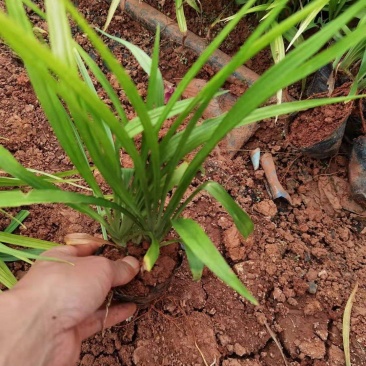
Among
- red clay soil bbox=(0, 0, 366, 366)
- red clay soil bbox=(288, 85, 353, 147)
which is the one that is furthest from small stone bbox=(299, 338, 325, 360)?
red clay soil bbox=(288, 85, 353, 147)

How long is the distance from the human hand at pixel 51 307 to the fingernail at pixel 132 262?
1.5 inches

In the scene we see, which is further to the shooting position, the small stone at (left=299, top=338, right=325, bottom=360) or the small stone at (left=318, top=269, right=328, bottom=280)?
the small stone at (left=318, top=269, right=328, bottom=280)

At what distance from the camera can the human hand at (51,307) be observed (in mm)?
831

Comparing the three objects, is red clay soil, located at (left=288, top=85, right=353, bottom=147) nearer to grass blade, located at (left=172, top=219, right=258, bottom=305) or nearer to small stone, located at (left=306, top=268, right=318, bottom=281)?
small stone, located at (left=306, top=268, right=318, bottom=281)

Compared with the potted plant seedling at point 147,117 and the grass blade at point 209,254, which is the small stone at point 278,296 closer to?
the potted plant seedling at point 147,117

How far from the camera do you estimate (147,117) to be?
2.29 ft

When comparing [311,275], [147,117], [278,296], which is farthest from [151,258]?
[311,275]

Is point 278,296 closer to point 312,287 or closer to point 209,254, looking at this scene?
point 312,287

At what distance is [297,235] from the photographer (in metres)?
1.42

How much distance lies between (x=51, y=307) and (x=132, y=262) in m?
0.22


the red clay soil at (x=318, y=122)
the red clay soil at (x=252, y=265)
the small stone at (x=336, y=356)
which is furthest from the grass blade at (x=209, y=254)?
the red clay soil at (x=318, y=122)

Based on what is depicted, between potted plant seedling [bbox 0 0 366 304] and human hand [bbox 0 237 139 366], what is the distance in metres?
0.13

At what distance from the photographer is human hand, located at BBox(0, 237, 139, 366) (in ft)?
2.73

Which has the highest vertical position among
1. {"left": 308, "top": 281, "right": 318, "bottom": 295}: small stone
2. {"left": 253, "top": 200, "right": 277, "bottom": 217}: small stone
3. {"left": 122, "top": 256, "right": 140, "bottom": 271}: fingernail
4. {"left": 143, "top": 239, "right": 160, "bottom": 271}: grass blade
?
{"left": 143, "top": 239, "right": 160, "bottom": 271}: grass blade
